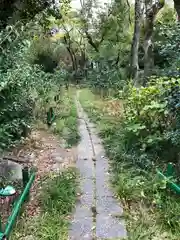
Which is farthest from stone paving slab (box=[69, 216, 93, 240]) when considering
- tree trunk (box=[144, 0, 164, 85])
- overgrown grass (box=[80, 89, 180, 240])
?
tree trunk (box=[144, 0, 164, 85])

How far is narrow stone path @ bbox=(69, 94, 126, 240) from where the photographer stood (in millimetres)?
3120

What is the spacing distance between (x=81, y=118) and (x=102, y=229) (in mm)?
5691

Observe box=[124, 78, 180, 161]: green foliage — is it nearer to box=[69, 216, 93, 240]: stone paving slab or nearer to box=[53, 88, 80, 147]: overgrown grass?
box=[53, 88, 80, 147]: overgrown grass

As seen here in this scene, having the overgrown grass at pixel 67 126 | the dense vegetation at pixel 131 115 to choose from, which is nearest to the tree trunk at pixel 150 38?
the dense vegetation at pixel 131 115

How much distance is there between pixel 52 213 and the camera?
3396mm

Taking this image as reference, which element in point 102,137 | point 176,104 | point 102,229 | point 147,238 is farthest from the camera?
point 102,137

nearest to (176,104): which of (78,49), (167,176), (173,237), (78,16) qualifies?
(167,176)

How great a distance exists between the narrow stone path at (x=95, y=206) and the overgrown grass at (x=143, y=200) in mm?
114

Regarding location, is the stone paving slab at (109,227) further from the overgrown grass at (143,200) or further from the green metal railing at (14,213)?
the green metal railing at (14,213)

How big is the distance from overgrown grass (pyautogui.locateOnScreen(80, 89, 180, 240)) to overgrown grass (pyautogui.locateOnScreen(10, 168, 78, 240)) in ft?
2.01

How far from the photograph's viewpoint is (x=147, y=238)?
9.68 ft

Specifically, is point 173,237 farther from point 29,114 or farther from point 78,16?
point 78,16

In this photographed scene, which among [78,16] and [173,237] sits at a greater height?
[78,16]

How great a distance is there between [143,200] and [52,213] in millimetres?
1048
